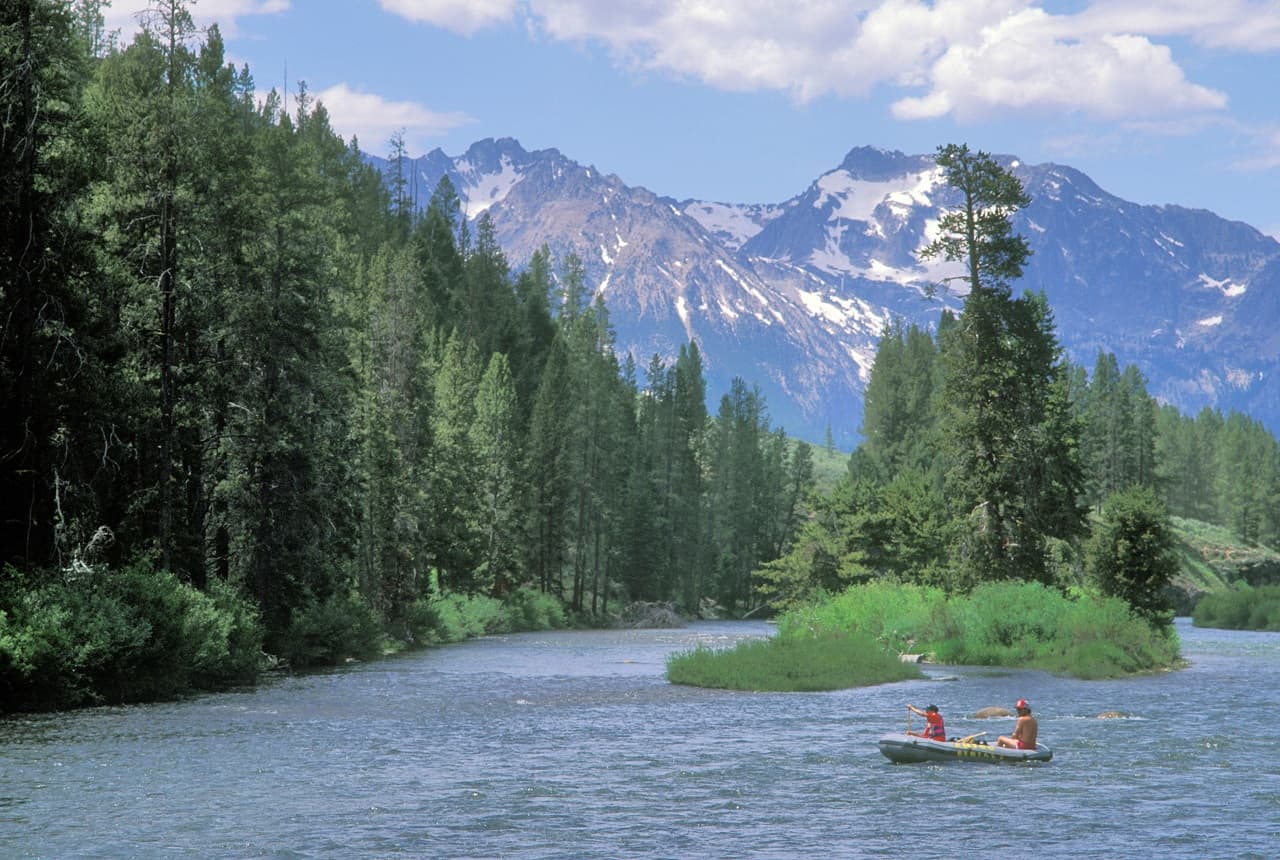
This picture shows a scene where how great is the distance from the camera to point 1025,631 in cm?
5709

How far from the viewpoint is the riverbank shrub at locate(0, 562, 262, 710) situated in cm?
3544

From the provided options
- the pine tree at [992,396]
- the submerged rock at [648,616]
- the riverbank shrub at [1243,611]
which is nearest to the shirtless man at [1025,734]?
the pine tree at [992,396]

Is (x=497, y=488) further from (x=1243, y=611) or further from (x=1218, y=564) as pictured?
(x=1218, y=564)

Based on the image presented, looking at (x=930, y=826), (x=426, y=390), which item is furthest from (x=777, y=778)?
(x=426, y=390)

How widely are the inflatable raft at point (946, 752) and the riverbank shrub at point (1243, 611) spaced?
8084 centimetres

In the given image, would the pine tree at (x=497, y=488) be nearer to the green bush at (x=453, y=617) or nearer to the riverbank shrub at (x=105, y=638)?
the green bush at (x=453, y=617)

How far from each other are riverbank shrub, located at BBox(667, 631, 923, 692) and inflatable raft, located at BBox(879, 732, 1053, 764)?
58.2 ft

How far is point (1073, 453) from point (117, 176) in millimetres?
57043

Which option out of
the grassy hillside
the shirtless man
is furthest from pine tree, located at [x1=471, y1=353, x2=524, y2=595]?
the grassy hillside

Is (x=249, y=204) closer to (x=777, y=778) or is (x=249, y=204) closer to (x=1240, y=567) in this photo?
(x=777, y=778)

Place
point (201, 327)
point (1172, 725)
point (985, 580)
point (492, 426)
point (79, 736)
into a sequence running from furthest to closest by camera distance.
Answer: point (492, 426)
point (985, 580)
point (201, 327)
point (1172, 725)
point (79, 736)

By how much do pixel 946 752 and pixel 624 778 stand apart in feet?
26.7

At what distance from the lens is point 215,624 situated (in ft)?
144

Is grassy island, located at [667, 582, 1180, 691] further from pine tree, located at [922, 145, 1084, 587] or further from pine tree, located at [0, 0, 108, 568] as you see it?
pine tree, located at [0, 0, 108, 568]
